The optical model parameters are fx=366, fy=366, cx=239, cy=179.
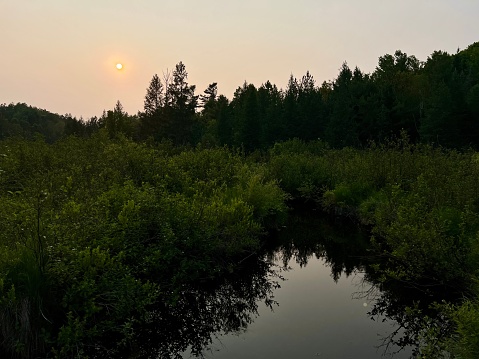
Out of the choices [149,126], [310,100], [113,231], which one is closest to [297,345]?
[113,231]

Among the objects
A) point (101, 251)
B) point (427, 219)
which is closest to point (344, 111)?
point (427, 219)

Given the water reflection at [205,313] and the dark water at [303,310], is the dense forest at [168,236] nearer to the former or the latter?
the water reflection at [205,313]

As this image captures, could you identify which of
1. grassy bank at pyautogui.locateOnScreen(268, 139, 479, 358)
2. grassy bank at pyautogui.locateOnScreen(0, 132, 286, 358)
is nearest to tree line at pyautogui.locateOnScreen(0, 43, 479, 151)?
grassy bank at pyautogui.locateOnScreen(268, 139, 479, 358)

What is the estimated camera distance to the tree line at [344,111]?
45312 mm

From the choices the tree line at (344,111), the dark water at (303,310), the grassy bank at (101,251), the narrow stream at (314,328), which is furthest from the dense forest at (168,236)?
the tree line at (344,111)

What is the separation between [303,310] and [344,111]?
45339 mm

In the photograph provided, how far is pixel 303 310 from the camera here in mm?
10320

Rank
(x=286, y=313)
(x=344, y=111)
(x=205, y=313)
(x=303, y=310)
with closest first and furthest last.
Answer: (x=205, y=313) < (x=286, y=313) < (x=303, y=310) < (x=344, y=111)

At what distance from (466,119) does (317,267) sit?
41.8 m

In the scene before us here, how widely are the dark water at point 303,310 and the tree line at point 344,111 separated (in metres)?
27.5

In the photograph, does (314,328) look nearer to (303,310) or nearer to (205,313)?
(303,310)

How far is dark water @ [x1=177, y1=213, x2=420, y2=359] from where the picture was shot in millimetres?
8328

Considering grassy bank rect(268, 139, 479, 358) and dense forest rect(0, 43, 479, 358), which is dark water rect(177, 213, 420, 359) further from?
grassy bank rect(268, 139, 479, 358)

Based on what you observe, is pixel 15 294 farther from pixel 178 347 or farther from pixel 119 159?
pixel 119 159
